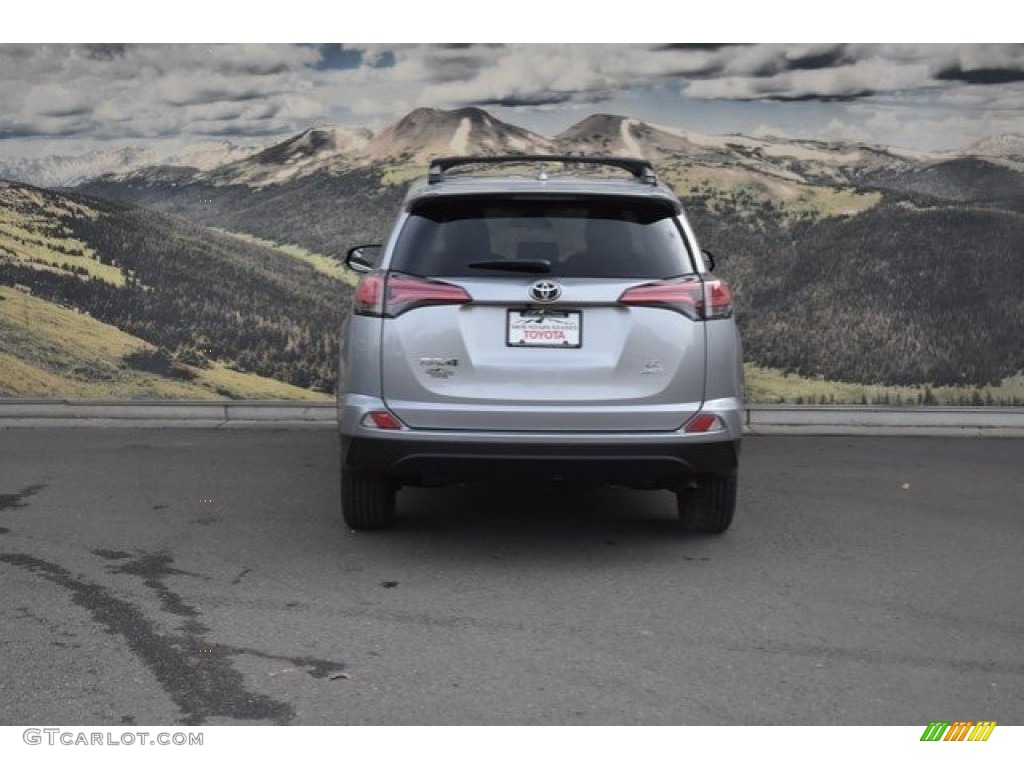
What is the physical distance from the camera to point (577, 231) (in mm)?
6773

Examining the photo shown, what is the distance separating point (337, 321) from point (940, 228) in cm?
506

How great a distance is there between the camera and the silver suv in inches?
259

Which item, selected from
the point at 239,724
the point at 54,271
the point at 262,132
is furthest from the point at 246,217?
the point at 239,724

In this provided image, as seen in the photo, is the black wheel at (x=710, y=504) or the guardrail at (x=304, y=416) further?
the guardrail at (x=304, y=416)

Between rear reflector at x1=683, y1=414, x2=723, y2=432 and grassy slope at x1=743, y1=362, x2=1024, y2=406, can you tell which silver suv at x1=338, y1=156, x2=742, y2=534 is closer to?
rear reflector at x1=683, y1=414, x2=723, y2=432

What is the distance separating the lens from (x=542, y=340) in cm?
660

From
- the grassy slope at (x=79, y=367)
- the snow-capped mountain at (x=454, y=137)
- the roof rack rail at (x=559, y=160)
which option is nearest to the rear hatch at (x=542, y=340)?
the roof rack rail at (x=559, y=160)

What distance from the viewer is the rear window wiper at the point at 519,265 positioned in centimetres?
670

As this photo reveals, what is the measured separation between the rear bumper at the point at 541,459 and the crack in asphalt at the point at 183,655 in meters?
1.09

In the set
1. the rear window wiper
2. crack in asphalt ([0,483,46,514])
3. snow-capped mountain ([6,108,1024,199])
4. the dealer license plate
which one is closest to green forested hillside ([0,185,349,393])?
snow-capped mountain ([6,108,1024,199])

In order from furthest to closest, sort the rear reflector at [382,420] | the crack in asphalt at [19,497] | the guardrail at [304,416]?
the guardrail at [304,416] < the crack in asphalt at [19,497] < the rear reflector at [382,420]

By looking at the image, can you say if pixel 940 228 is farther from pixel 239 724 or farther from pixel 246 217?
pixel 239 724

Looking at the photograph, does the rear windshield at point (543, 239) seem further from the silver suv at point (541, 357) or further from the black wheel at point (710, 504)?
the black wheel at point (710, 504)
